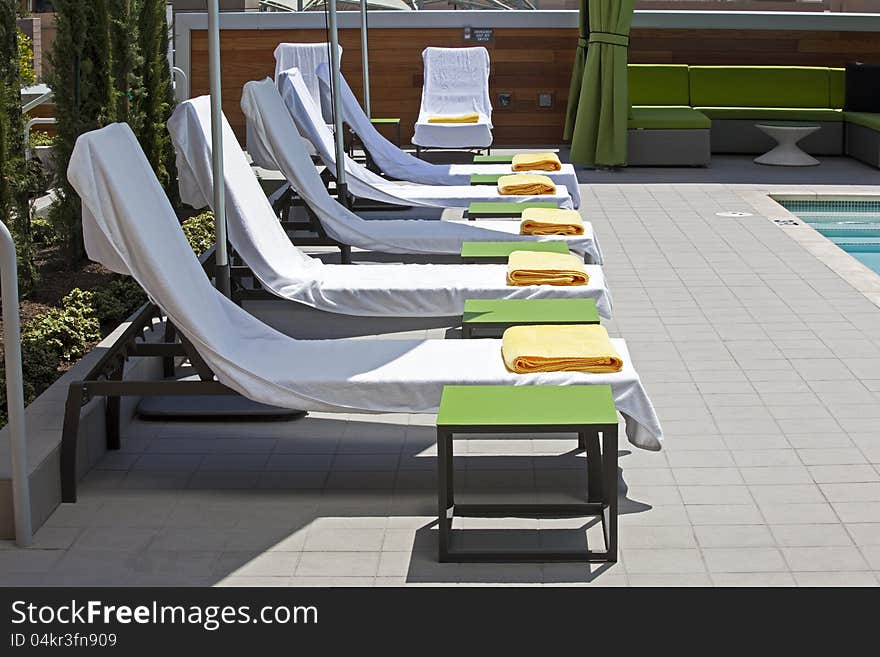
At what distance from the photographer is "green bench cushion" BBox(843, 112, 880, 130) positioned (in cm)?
1291

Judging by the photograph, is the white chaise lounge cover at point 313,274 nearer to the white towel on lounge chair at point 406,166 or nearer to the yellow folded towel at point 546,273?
the yellow folded towel at point 546,273

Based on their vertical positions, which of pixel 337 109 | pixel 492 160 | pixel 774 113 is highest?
pixel 337 109

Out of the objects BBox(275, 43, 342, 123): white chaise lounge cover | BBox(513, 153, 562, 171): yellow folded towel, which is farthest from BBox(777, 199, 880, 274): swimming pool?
BBox(275, 43, 342, 123): white chaise lounge cover

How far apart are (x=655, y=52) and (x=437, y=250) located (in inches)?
312

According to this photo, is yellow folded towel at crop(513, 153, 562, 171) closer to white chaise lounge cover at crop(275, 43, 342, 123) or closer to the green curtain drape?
the green curtain drape

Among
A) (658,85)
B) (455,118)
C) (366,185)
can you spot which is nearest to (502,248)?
(366,185)

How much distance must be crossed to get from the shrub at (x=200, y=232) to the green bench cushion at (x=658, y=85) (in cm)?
662

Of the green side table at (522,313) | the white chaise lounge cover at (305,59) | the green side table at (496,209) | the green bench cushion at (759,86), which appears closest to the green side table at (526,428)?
the green side table at (522,313)

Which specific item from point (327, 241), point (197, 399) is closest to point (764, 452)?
point (197, 399)

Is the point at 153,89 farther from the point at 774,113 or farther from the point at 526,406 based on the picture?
the point at 774,113

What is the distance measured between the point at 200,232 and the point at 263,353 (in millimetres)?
3250

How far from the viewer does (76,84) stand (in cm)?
775

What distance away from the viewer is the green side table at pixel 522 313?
5.33 meters

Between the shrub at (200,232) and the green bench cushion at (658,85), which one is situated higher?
the green bench cushion at (658,85)
